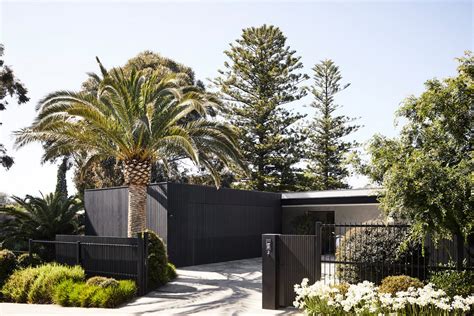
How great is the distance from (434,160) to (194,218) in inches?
424

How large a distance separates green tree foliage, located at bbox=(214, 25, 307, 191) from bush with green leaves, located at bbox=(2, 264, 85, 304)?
21167 mm

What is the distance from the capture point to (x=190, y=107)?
15.4 m

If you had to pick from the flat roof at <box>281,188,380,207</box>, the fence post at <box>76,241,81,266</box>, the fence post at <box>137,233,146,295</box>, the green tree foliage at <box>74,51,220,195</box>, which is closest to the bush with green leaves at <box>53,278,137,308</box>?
the fence post at <box>137,233,146,295</box>

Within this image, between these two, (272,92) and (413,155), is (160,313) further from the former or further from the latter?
(272,92)

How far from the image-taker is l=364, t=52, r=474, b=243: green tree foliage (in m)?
8.84

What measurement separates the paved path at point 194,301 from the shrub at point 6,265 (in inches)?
73.8

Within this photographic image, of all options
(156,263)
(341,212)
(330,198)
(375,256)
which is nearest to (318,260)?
(375,256)

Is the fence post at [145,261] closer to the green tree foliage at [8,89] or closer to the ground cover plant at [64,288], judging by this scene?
the ground cover plant at [64,288]

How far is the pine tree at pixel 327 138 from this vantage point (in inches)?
1384

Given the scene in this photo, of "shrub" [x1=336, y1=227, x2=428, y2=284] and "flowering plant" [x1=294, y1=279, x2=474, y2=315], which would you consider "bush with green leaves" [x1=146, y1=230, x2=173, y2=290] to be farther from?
"flowering plant" [x1=294, y1=279, x2=474, y2=315]

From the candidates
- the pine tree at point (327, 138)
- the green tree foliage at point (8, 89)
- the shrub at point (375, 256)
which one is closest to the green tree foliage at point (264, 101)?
the pine tree at point (327, 138)

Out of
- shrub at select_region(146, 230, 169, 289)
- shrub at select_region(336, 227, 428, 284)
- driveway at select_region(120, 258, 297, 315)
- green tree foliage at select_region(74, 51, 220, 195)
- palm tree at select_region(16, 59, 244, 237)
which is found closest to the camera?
shrub at select_region(336, 227, 428, 284)

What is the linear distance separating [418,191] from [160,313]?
547cm

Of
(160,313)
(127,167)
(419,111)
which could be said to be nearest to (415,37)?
(419,111)
